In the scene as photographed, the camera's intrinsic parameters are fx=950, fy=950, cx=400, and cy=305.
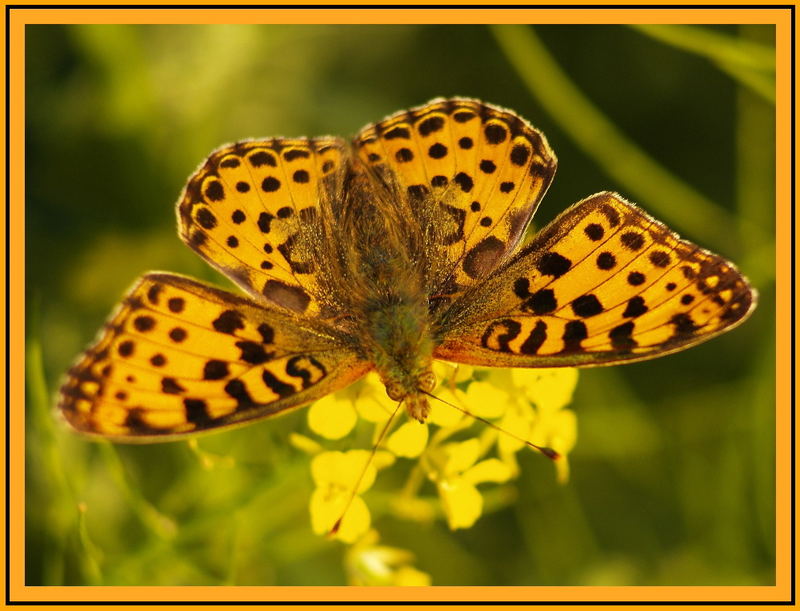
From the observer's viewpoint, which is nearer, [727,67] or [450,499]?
[450,499]

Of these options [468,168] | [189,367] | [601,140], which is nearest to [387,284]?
[468,168]

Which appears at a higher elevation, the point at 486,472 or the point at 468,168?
the point at 468,168

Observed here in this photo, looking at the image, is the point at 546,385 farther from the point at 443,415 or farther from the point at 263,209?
the point at 263,209

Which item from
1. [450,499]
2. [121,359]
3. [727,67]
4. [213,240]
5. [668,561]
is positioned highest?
[727,67]

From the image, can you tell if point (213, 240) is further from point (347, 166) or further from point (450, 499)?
point (450, 499)
